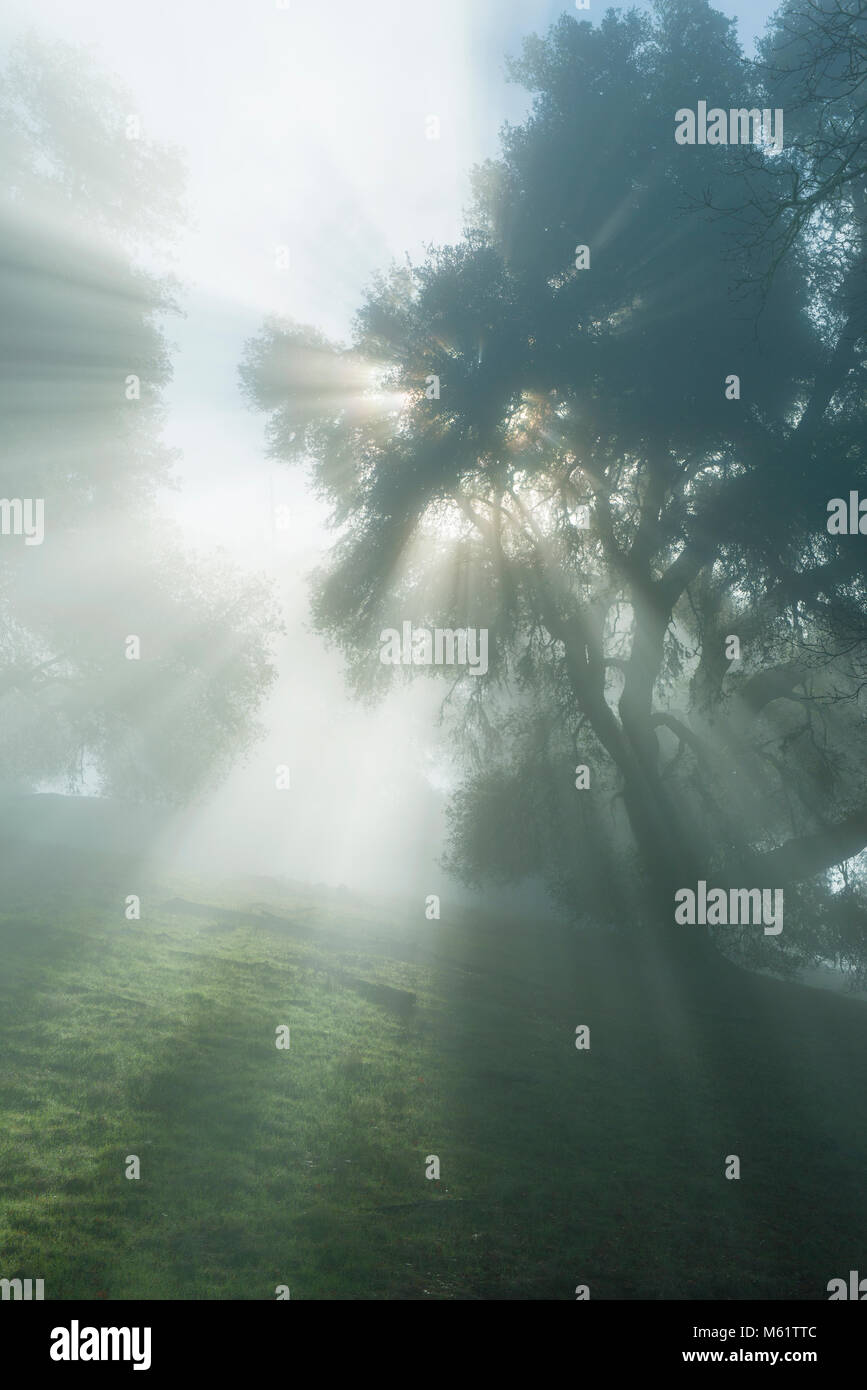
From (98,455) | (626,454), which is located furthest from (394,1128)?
(98,455)

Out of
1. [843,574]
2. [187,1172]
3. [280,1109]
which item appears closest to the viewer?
[187,1172]

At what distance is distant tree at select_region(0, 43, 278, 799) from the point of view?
2095 cm

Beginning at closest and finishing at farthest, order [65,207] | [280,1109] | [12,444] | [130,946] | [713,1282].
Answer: [713,1282], [280,1109], [130,946], [12,444], [65,207]

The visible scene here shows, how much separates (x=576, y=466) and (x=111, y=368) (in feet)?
40.8

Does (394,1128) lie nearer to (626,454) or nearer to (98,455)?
(626,454)

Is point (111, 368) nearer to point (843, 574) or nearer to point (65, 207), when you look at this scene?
point (65, 207)

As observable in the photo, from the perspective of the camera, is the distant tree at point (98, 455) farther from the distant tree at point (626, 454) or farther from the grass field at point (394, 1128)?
the grass field at point (394, 1128)

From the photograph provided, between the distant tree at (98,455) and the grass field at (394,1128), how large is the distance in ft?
26.8

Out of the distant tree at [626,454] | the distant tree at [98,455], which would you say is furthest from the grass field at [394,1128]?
the distant tree at [98,455]

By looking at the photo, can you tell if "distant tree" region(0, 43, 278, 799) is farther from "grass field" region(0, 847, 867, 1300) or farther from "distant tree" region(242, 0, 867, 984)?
"grass field" region(0, 847, 867, 1300)

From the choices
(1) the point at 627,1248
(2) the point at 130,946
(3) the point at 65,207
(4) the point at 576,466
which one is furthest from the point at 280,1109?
(3) the point at 65,207

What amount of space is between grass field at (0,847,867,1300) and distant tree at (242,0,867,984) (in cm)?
514

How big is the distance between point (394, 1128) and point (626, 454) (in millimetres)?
14408
